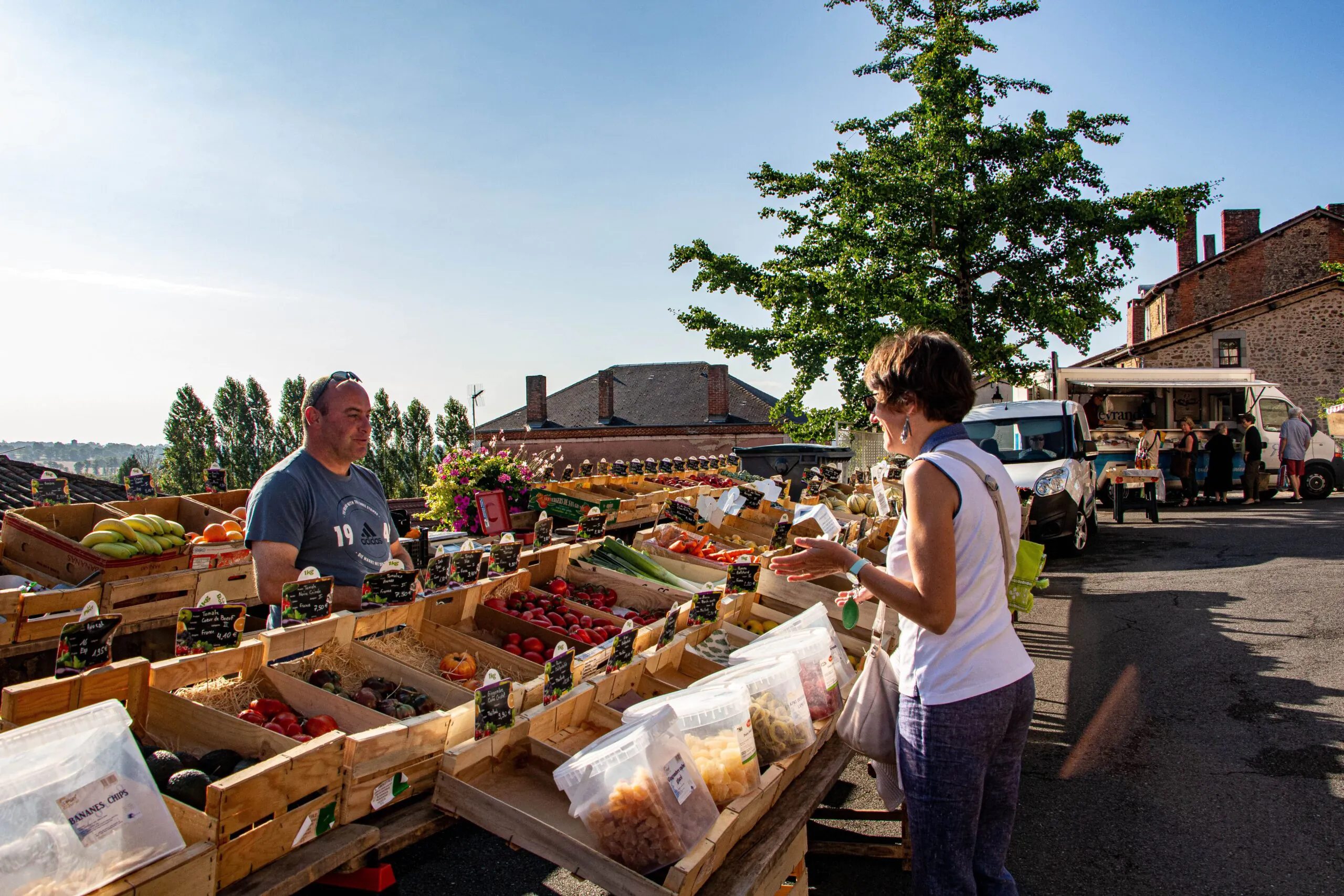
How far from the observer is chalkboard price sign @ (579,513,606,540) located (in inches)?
198

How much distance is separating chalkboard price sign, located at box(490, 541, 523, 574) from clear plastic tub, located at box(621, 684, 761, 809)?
1682mm

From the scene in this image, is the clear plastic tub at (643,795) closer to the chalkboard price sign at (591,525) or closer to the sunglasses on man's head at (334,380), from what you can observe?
the sunglasses on man's head at (334,380)

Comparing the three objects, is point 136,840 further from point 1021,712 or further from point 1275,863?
point 1275,863

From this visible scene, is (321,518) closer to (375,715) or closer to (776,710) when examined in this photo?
(375,715)

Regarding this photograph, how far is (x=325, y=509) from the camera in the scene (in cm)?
341

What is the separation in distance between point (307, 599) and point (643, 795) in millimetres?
1466

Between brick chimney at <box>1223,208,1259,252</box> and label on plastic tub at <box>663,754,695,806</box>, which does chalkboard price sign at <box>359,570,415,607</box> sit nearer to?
label on plastic tub at <box>663,754,695,806</box>

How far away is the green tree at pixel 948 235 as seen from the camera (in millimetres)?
16719

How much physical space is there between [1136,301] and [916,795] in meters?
42.7

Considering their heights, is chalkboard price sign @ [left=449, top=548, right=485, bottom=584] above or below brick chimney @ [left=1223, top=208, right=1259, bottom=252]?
below

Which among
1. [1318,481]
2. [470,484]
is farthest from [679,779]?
[1318,481]

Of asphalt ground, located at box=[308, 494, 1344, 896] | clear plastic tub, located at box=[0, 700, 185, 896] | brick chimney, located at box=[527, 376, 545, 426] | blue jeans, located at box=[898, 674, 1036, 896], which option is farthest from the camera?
brick chimney, located at box=[527, 376, 545, 426]

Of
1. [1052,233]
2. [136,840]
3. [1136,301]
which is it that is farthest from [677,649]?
[1136,301]

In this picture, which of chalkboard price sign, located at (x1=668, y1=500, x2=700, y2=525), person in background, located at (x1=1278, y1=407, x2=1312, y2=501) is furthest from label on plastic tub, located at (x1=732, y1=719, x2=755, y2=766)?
person in background, located at (x1=1278, y1=407, x2=1312, y2=501)
